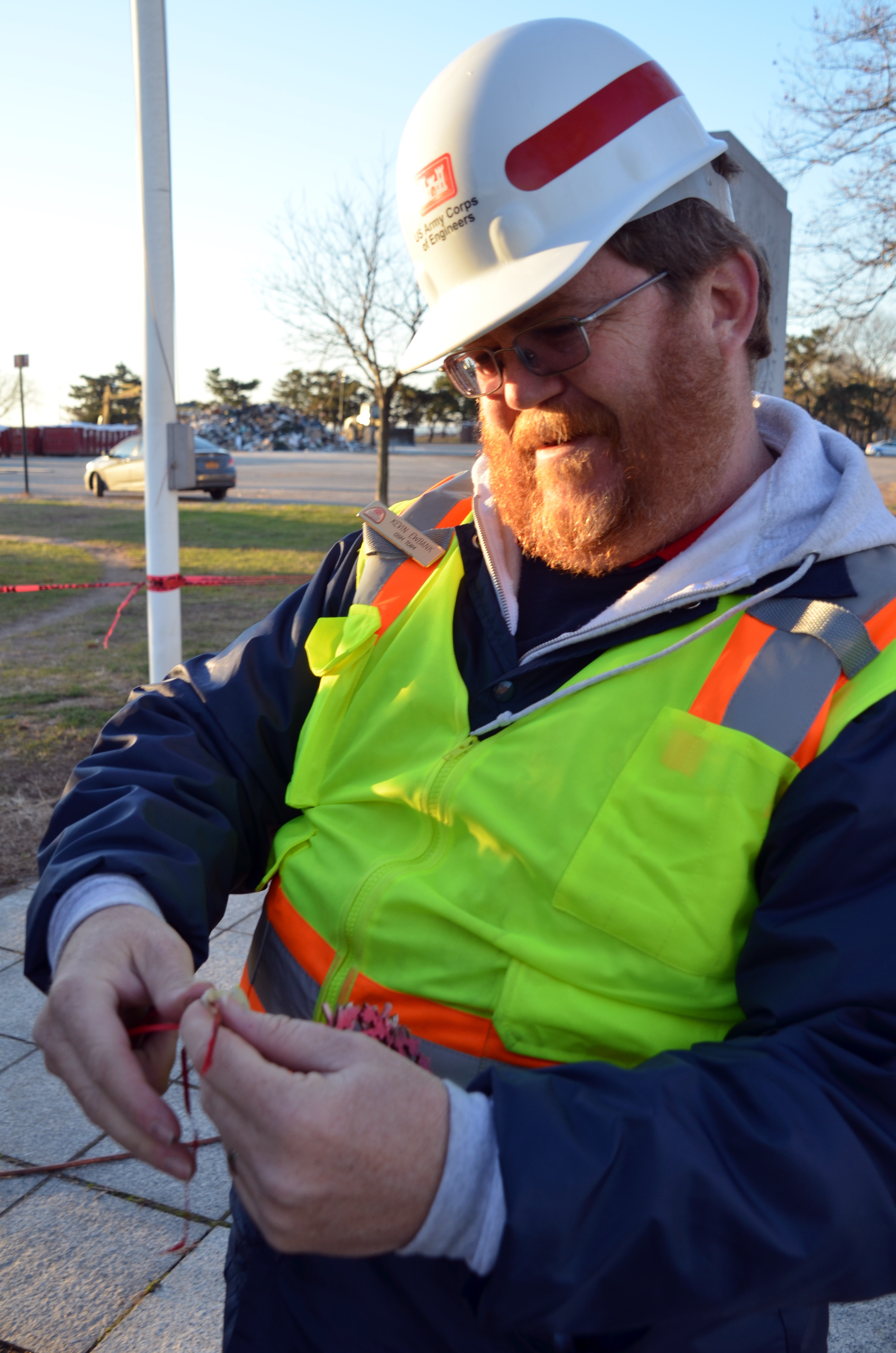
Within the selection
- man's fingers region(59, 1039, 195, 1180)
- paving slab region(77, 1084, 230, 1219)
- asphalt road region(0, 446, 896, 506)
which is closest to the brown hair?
man's fingers region(59, 1039, 195, 1180)

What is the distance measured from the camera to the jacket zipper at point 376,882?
4.84 feet

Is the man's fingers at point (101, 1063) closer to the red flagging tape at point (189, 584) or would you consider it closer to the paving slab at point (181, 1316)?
the paving slab at point (181, 1316)

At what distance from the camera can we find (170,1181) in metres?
2.51

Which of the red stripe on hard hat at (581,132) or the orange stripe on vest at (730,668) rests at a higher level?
the red stripe on hard hat at (581,132)

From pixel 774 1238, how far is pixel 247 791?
42.8 inches

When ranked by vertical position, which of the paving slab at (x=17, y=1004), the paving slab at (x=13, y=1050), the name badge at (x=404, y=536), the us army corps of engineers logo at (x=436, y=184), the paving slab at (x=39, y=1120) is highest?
the us army corps of engineers logo at (x=436, y=184)

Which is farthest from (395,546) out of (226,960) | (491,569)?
(226,960)

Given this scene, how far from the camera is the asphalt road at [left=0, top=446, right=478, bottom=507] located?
81.3 feet

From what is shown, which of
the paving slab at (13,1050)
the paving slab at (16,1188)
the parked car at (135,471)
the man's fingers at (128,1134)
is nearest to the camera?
the man's fingers at (128,1134)

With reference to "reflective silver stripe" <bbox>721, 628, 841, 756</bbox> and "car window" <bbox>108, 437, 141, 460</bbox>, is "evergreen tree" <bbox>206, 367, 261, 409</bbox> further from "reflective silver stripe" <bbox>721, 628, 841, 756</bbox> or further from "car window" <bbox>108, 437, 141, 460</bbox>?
"reflective silver stripe" <bbox>721, 628, 841, 756</bbox>

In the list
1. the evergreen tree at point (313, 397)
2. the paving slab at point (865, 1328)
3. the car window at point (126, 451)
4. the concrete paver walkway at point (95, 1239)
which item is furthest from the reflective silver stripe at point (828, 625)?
the evergreen tree at point (313, 397)

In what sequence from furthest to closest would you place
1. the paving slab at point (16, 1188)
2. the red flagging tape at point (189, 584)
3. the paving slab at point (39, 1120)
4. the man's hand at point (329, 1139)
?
1. the red flagging tape at point (189, 584)
2. the paving slab at point (39, 1120)
3. the paving slab at point (16, 1188)
4. the man's hand at point (329, 1139)

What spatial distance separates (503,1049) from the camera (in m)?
1.35

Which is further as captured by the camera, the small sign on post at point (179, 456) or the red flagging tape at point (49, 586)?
the red flagging tape at point (49, 586)
